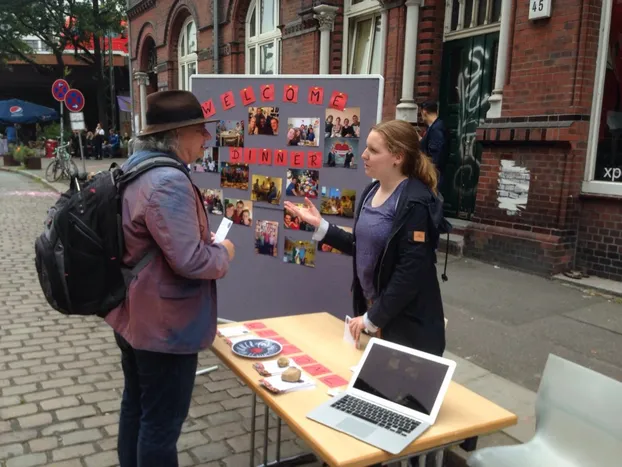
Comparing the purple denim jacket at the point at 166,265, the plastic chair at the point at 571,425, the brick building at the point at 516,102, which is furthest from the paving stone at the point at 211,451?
the brick building at the point at 516,102

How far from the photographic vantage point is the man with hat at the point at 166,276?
2076mm

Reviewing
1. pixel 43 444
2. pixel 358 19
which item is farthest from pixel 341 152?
pixel 358 19

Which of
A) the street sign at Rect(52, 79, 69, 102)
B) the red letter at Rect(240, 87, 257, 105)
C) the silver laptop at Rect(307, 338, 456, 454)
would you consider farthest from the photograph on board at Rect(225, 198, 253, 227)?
the street sign at Rect(52, 79, 69, 102)

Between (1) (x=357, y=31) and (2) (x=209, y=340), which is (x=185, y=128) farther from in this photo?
(1) (x=357, y=31)

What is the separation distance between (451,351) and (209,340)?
2670 mm

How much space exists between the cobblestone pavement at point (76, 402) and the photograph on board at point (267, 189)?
55.0 inches

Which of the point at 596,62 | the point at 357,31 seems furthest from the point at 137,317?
the point at 357,31

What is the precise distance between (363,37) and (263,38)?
12.3 feet

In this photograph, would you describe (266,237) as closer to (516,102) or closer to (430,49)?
(516,102)

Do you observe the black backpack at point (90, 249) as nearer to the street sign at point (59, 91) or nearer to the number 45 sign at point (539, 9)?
the number 45 sign at point (539, 9)

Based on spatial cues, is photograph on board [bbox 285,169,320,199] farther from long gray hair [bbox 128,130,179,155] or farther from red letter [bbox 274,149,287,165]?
long gray hair [bbox 128,130,179,155]

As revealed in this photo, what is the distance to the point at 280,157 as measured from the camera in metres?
4.10

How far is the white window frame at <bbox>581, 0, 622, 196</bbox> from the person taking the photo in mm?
5949

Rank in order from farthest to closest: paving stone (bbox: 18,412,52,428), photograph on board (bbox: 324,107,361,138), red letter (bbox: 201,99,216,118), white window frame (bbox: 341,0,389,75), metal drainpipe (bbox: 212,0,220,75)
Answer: metal drainpipe (bbox: 212,0,220,75) → white window frame (bbox: 341,0,389,75) → red letter (bbox: 201,99,216,118) → photograph on board (bbox: 324,107,361,138) → paving stone (bbox: 18,412,52,428)
